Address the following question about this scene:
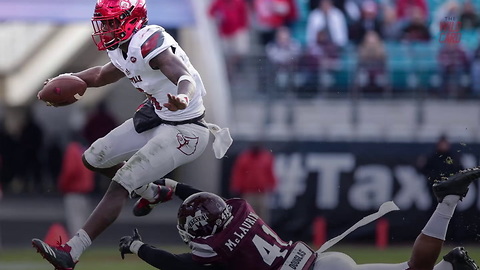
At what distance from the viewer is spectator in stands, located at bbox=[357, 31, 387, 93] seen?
39.1 feet

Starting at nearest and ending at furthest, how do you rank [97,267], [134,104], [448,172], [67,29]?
1. [448,172]
2. [97,267]
3. [67,29]
4. [134,104]

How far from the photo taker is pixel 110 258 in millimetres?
11562

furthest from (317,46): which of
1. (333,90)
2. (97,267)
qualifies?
(97,267)

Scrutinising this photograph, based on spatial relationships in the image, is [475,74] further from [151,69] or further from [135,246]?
[135,246]

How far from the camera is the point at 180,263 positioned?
583 centimetres

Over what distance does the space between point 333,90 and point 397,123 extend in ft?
2.79

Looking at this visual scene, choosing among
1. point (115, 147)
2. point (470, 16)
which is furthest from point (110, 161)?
point (470, 16)

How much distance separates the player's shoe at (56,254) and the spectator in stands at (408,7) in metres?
7.19

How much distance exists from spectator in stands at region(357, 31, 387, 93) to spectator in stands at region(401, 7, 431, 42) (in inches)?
13.7

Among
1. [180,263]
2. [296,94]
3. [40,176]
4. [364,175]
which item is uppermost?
[180,263]

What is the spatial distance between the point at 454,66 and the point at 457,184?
5515 mm

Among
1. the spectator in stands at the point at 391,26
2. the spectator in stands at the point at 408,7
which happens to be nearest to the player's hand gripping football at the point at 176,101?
the spectator in stands at the point at 408,7

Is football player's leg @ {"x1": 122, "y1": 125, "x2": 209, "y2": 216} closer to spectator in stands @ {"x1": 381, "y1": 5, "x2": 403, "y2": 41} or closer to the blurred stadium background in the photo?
the blurred stadium background

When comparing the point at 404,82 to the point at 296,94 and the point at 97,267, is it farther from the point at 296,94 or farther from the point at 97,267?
the point at 97,267
